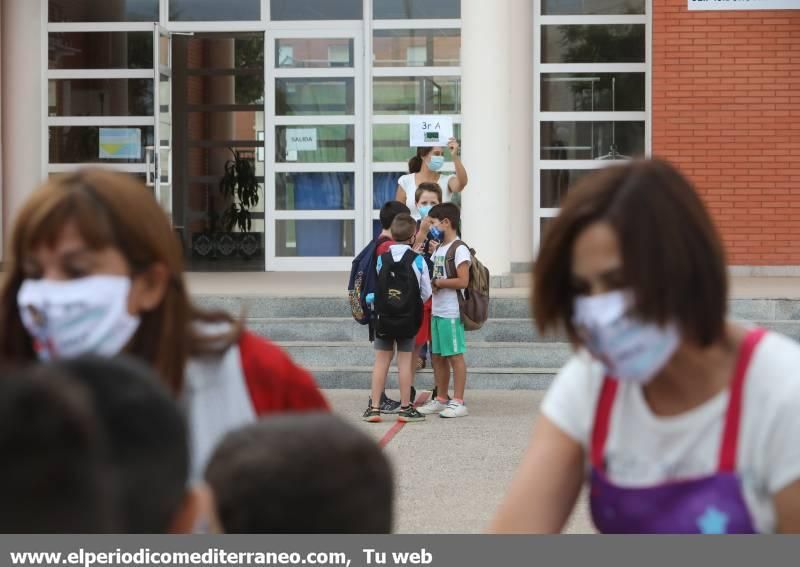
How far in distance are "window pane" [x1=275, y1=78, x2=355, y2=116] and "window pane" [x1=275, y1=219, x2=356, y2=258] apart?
1.36 meters

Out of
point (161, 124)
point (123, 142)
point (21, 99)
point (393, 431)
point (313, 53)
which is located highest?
point (313, 53)

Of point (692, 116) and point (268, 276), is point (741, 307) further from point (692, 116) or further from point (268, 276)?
point (268, 276)

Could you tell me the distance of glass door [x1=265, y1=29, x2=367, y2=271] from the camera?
54.9 feet

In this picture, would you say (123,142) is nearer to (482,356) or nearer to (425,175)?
(425,175)

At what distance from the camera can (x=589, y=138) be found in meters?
16.2

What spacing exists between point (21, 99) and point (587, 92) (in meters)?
6.90

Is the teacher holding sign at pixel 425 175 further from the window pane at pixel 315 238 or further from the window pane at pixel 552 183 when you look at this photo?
the window pane at pixel 315 238

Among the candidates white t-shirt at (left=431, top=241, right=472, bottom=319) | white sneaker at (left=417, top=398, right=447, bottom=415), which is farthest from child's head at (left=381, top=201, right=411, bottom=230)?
white sneaker at (left=417, top=398, right=447, bottom=415)

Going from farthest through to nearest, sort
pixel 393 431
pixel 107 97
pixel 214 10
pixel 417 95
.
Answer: pixel 107 97 → pixel 214 10 → pixel 417 95 → pixel 393 431

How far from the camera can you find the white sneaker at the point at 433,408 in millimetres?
9992

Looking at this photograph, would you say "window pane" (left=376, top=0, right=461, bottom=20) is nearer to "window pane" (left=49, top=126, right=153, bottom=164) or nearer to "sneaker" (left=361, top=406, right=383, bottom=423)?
"window pane" (left=49, top=126, right=153, bottom=164)

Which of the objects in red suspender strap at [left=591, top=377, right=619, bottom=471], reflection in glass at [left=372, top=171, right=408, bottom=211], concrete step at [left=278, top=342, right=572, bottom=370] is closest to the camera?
red suspender strap at [left=591, top=377, right=619, bottom=471]

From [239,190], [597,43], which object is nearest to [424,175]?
[597,43]

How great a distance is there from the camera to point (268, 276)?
1595 centimetres
